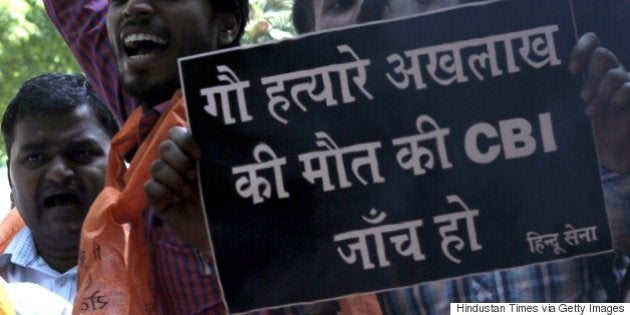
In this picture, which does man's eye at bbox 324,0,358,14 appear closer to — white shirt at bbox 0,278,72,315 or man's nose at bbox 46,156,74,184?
white shirt at bbox 0,278,72,315

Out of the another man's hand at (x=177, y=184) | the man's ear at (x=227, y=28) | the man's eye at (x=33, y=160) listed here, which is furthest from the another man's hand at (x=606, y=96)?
the man's eye at (x=33, y=160)

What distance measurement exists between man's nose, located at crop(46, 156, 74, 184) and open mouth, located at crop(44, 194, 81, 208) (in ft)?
0.20

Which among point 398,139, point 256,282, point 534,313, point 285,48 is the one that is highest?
point 285,48

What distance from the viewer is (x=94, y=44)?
12.0 ft

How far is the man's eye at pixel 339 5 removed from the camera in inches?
133

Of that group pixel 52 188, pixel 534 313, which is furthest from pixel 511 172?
pixel 52 188

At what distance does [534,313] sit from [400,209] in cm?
42

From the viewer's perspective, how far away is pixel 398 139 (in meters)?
2.87

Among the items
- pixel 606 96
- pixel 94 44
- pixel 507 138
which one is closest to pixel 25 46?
pixel 94 44

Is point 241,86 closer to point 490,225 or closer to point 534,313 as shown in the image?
point 490,225

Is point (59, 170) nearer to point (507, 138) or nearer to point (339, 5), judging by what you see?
point (339, 5)

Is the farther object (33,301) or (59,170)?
(59,170)

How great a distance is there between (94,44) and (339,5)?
67 centimetres

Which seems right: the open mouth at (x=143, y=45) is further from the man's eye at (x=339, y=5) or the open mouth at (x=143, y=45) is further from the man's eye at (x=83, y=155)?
the man's eye at (x=83, y=155)
